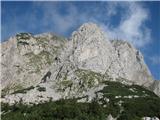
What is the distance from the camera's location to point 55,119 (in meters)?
196

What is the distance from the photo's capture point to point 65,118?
7785 inches

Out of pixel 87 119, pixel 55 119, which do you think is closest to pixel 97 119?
pixel 87 119

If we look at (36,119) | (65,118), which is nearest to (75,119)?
(65,118)

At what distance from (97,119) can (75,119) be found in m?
12.0

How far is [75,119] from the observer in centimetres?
19512

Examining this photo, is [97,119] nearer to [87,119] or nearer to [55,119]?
[87,119]

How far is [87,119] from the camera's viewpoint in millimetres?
196125

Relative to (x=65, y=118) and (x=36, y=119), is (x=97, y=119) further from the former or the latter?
(x=36, y=119)

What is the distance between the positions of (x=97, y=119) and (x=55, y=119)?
73.9 ft

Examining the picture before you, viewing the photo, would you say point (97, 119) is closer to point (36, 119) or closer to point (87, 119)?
point (87, 119)

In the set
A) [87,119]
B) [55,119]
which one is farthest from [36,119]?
[87,119]

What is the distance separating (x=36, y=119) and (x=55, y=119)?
1076cm

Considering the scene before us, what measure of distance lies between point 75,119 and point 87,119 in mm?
6486

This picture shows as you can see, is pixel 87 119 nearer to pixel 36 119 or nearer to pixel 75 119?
pixel 75 119
